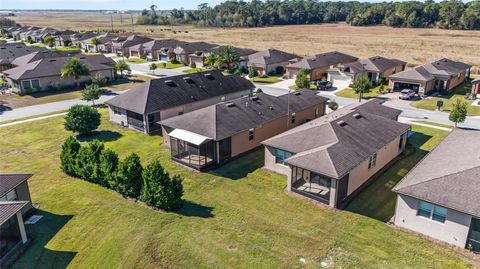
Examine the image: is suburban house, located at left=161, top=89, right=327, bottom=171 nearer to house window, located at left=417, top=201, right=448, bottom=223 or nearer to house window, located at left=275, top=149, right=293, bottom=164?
house window, located at left=275, top=149, right=293, bottom=164

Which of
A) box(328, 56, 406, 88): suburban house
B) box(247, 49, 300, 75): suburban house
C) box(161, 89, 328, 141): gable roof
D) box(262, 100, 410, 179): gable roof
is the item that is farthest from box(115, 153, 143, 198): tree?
box(247, 49, 300, 75): suburban house

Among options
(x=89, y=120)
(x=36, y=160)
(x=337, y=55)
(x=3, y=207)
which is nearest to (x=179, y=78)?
(x=89, y=120)

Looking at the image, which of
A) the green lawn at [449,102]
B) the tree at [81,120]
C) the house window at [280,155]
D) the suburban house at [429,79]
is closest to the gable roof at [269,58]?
the suburban house at [429,79]

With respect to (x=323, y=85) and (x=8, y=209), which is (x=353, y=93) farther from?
(x=8, y=209)

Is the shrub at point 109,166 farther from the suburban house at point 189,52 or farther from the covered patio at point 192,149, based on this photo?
the suburban house at point 189,52

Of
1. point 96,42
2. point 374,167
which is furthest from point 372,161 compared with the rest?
point 96,42
